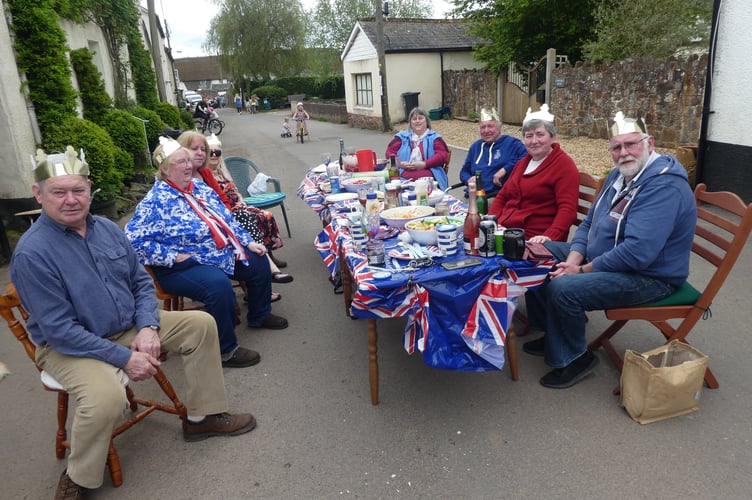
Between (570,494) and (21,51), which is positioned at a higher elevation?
(21,51)

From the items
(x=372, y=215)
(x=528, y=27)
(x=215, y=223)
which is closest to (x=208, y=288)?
(x=215, y=223)

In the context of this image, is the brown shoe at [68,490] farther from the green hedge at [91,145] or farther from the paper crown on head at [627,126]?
the green hedge at [91,145]

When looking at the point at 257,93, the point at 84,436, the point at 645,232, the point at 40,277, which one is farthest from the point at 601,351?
the point at 257,93

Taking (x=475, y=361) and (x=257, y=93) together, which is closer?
(x=475, y=361)

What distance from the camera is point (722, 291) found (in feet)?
13.6

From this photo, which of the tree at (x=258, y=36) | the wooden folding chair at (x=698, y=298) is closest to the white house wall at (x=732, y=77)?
the wooden folding chair at (x=698, y=298)

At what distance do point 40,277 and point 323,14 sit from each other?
44490 mm

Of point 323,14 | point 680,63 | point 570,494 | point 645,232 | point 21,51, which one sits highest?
point 323,14

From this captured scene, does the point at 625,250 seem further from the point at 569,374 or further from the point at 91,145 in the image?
the point at 91,145

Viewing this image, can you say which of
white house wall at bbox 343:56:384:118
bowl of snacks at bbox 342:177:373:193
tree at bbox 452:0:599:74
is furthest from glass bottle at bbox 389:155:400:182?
white house wall at bbox 343:56:384:118

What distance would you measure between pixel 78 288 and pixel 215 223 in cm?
129

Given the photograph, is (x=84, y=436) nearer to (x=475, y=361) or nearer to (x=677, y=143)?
(x=475, y=361)

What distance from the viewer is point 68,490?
237 cm

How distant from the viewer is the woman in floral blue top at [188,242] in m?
3.33
